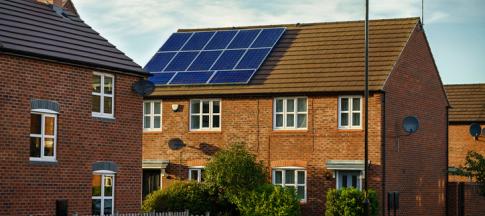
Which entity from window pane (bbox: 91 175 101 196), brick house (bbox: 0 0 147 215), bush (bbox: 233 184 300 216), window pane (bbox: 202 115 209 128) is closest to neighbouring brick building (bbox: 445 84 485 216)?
window pane (bbox: 202 115 209 128)

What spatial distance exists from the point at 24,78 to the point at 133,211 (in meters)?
6.88

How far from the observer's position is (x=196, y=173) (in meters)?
42.7

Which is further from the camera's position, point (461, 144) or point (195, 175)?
point (461, 144)

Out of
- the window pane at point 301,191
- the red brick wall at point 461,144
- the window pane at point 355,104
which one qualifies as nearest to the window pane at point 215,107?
the window pane at point 301,191

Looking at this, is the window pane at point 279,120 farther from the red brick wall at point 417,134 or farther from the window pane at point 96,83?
the window pane at point 96,83

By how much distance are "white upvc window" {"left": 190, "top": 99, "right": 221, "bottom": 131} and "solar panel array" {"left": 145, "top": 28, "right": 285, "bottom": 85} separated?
0.91 meters

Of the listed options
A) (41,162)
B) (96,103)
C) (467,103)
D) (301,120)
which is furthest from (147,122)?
(467,103)

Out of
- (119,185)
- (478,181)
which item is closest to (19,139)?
(119,185)

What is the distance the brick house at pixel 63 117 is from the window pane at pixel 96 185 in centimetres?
3

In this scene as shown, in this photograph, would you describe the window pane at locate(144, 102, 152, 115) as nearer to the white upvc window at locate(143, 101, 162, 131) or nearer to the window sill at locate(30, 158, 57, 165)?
the white upvc window at locate(143, 101, 162, 131)

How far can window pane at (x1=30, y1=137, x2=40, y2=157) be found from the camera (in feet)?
97.5

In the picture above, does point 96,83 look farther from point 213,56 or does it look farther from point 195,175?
point 213,56

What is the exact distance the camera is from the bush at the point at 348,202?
36.7 m

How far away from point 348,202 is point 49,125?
39.8ft
